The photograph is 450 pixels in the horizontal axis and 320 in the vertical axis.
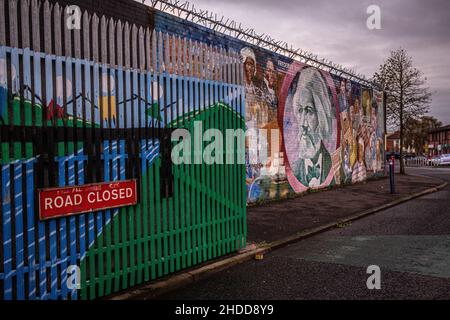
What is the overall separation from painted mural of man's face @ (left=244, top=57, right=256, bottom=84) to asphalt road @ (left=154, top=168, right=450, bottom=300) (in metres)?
4.95

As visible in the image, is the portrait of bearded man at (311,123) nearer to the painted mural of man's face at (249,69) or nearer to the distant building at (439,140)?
the painted mural of man's face at (249,69)

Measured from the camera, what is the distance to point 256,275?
16.2 ft

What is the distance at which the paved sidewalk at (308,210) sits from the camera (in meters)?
Result: 7.35

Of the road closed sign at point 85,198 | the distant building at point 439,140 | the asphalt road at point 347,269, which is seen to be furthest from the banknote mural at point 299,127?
the distant building at point 439,140

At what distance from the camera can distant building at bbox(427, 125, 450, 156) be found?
230 feet

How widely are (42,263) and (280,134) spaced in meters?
9.15

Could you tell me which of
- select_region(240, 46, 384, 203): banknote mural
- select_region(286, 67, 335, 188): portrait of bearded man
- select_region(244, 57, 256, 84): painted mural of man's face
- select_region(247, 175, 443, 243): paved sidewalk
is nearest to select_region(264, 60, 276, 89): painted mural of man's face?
select_region(240, 46, 384, 203): banknote mural

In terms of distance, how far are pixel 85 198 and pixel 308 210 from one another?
6.86 metres

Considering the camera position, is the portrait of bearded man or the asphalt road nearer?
the asphalt road

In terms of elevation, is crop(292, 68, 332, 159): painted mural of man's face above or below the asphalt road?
above

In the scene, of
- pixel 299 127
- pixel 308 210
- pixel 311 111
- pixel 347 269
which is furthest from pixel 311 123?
pixel 347 269

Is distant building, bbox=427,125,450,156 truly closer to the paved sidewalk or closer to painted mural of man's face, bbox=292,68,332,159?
painted mural of man's face, bbox=292,68,332,159
